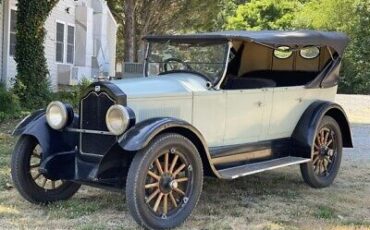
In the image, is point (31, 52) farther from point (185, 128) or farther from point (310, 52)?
point (185, 128)

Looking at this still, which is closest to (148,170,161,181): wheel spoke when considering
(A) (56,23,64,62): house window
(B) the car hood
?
(B) the car hood

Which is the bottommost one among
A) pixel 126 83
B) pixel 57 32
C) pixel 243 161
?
pixel 243 161

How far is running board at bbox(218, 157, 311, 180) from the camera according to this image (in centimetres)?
601

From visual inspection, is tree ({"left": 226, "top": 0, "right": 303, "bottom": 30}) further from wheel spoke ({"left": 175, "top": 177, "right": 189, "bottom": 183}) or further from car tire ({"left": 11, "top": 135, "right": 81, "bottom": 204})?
wheel spoke ({"left": 175, "top": 177, "right": 189, "bottom": 183})

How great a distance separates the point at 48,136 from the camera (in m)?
5.92

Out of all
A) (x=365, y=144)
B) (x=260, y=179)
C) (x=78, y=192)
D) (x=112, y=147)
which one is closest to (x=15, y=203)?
(x=78, y=192)

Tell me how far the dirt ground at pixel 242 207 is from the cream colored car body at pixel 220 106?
2.15ft

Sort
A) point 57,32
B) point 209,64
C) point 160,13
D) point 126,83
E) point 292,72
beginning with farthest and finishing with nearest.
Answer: point 160,13 → point 57,32 → point 292,72 → point 209,64 → point 126,83

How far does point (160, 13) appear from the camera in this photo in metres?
28.9

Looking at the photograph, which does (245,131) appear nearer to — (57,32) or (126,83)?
(126,83)

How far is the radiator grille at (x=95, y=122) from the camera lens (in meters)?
5.55

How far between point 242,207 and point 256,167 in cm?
49

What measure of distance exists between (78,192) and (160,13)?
22.9 m

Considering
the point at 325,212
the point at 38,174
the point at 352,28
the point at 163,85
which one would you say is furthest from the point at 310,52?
the point at 352,28
